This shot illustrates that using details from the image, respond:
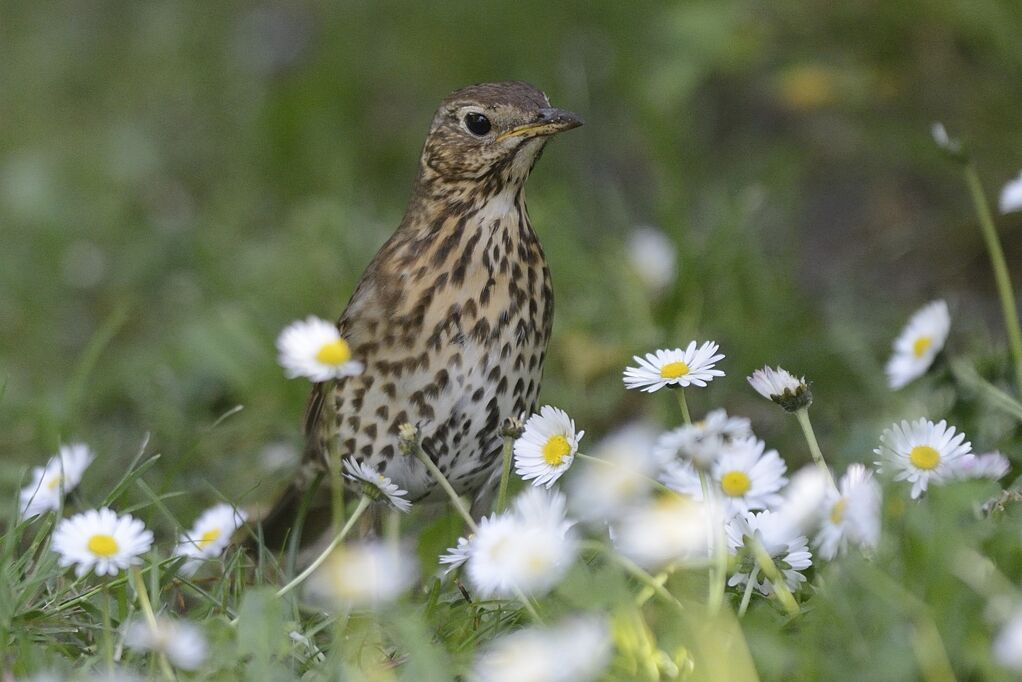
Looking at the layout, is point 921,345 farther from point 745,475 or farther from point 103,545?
point 103,545

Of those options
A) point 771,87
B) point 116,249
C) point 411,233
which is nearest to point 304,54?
point 116,249

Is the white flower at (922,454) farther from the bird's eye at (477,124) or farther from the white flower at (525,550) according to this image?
the bird's eye at (477,124)

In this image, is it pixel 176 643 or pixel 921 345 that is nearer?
pixel 176 643

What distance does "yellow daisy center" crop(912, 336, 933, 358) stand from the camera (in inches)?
133

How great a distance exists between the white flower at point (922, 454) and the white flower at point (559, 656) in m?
0.71

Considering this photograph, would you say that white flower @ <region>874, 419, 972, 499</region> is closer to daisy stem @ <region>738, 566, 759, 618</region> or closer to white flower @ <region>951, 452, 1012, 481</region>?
white flower @ <region>951, 452, 1012, 481</region>

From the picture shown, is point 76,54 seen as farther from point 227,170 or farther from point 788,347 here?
point 788,347

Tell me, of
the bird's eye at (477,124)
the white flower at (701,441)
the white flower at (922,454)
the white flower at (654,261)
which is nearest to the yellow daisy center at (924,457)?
the white flower at (922,454)

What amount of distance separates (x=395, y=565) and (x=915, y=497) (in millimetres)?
955

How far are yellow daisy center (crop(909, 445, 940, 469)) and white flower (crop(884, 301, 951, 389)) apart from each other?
1.73ft

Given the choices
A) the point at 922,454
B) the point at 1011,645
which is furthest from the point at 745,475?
the point at 1011,645

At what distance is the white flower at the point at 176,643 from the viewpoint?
2520mm

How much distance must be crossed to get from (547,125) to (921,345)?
961 mm

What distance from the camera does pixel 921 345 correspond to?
11.2 ft
